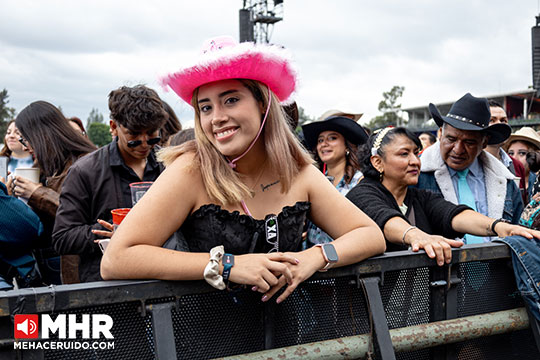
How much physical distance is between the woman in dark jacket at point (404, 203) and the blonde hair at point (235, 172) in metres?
0.61

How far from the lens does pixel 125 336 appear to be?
157 centimetres

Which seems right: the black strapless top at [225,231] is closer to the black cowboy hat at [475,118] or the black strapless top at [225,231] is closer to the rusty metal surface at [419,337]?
the rusty metal surface at [419,337]

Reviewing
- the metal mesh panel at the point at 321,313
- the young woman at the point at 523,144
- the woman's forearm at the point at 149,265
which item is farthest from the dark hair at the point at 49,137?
the young woman at the point at 523,144

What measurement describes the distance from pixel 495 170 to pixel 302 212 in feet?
6.07

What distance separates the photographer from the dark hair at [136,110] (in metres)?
2.96

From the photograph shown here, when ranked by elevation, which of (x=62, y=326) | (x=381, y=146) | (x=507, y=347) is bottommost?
(x=507, y=347)

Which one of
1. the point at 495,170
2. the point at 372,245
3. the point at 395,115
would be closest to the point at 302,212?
the point at 372,245

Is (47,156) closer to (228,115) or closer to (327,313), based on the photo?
(228,115)

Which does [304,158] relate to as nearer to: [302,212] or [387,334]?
[302,212]

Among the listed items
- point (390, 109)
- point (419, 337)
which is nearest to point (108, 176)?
point (419, 337)

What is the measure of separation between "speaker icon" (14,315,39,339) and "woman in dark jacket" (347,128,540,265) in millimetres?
1540

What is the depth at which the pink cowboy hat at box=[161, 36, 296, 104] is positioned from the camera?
183 centimetres

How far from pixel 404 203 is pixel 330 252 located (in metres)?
1.27

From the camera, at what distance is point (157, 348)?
151cm
